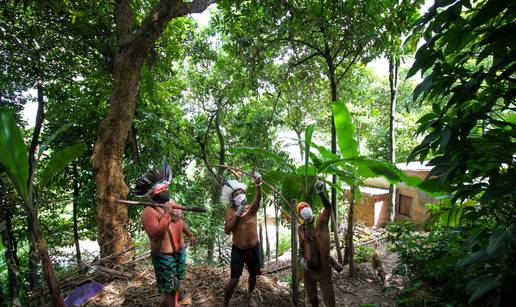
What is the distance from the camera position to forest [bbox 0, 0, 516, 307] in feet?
4.79

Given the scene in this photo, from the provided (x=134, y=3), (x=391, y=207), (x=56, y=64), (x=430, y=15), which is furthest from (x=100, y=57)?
(x=391, y=207)

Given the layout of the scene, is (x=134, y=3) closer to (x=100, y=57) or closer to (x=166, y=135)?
(x=100, y=57)

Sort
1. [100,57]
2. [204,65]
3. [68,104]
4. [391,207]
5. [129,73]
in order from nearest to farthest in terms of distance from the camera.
Result: [129,73]
[68,104]
[100,57]
[391,207]
[204,65]

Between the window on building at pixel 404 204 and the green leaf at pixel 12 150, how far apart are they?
43.6ft

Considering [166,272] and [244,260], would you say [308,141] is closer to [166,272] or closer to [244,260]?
[244,260]

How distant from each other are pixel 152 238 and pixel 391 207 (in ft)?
24.5

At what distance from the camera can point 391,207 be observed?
8477 millimetres

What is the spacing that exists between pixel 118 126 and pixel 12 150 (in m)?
1.67

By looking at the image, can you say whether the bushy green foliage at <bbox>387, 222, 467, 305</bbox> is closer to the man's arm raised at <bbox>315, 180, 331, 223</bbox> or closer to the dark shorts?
the man's arm raised at <bbox>315, 180, 331, 223</bbox>

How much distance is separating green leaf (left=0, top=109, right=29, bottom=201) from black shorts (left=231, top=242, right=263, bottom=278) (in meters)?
2.21

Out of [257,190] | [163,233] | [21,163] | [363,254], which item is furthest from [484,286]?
[363,254]

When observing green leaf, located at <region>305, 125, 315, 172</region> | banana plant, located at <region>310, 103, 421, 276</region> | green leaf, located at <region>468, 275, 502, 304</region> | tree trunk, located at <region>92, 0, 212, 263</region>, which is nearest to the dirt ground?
tree trunk, located at <region>92, 0, 212, 263</region>

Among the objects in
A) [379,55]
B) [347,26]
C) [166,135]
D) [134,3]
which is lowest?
[166,135]

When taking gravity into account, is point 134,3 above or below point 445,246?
above
